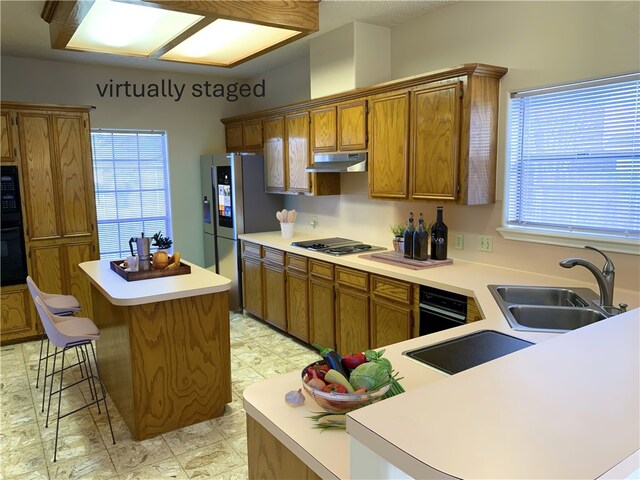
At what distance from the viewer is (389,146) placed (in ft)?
11.7

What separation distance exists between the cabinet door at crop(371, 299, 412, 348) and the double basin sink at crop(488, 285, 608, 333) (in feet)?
2.19

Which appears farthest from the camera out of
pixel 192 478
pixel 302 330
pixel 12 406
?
pixel 302 330

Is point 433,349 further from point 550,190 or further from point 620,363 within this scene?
point 550,190

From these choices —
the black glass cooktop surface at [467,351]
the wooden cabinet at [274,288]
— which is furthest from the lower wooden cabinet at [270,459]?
the wooden cabinet at [274,288]

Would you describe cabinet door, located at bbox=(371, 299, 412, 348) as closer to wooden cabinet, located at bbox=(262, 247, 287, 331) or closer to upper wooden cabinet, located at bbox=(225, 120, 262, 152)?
wooden cabinet, located at bbox=(262, 247, 287, 331)

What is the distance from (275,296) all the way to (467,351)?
9.85ft

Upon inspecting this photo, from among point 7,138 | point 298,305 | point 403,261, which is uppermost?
point 7,138

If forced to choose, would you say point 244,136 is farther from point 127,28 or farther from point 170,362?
point 170,362

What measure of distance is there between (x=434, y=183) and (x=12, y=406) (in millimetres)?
3276

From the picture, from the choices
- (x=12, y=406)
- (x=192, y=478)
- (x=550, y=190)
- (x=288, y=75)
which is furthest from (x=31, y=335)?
(x=550, y=190)

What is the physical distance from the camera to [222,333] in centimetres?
302

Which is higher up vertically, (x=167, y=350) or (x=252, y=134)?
(x=252, y=134)

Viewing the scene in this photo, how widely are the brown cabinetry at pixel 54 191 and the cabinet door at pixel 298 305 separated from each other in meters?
2.07

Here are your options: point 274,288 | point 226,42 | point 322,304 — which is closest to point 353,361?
point 322,304
